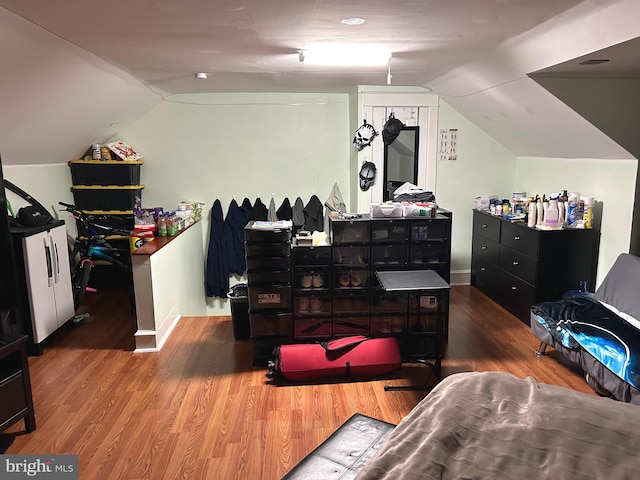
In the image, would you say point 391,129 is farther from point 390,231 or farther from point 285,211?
point 390,231

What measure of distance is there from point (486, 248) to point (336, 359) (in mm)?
2591

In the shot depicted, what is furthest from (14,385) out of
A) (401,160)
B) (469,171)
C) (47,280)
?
(469,171)

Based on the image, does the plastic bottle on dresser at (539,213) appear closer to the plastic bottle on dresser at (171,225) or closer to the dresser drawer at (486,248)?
the dresser drawer at (486,248)

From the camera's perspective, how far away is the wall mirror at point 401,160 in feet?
17.1

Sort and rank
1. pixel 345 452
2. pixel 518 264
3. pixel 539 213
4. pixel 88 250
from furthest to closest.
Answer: pixel 88 250, pixel 518 264, pixel 539 213, pixel 345 452

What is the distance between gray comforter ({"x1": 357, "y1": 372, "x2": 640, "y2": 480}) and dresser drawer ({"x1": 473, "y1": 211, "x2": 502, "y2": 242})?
3.00 metres

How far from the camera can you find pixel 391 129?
5.11 meters

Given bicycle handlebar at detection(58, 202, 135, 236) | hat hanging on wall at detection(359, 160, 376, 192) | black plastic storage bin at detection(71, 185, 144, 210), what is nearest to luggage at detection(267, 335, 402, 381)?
hat hanging on wall at detection(359, 160, 376, 192)

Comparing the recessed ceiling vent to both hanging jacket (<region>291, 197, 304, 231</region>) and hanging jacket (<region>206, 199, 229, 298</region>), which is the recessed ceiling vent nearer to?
hanging jacket (<region>291, 197, 304, 231</region>)

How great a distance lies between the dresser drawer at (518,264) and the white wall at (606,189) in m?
0.57

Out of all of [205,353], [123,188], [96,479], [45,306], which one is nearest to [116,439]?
[96,479]

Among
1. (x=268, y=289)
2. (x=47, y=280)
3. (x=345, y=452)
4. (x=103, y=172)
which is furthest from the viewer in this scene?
(x=103, y=172)

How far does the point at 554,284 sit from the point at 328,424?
99.4 inches

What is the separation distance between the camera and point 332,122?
538 centimetres
